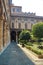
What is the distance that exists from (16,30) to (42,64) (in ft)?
139

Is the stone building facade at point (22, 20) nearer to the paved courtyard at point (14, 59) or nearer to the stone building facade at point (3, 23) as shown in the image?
the stone building facade at point (3, 23)

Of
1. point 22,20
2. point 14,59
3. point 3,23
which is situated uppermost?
point 3,23

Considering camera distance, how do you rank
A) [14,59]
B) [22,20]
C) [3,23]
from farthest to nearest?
[22,20]
[3,23]
[14,59]

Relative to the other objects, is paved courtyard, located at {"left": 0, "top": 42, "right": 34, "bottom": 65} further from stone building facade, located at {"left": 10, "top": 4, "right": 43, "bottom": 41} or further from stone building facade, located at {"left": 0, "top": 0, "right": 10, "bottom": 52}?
stone building facade, located at {"left": 10, "top": 4, "right": 43, "bottom": 41}

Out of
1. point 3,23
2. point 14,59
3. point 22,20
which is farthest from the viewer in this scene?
point 22,20

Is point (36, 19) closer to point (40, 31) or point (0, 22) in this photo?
point (40, 31)

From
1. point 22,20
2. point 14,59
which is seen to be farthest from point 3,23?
point 22,20

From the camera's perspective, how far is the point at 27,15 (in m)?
57.7

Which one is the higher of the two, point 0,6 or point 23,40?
point 0,6

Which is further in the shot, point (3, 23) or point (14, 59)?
point (3, 23)

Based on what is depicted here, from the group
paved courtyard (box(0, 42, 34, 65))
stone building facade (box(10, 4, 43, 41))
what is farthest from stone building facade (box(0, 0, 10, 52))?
stone building facade (box(10, 4, 43, 41))

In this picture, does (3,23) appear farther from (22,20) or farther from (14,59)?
(22,20)

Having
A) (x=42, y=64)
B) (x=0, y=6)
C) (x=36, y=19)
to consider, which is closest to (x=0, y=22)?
(x=0, y=6)

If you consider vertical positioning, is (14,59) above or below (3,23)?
below
